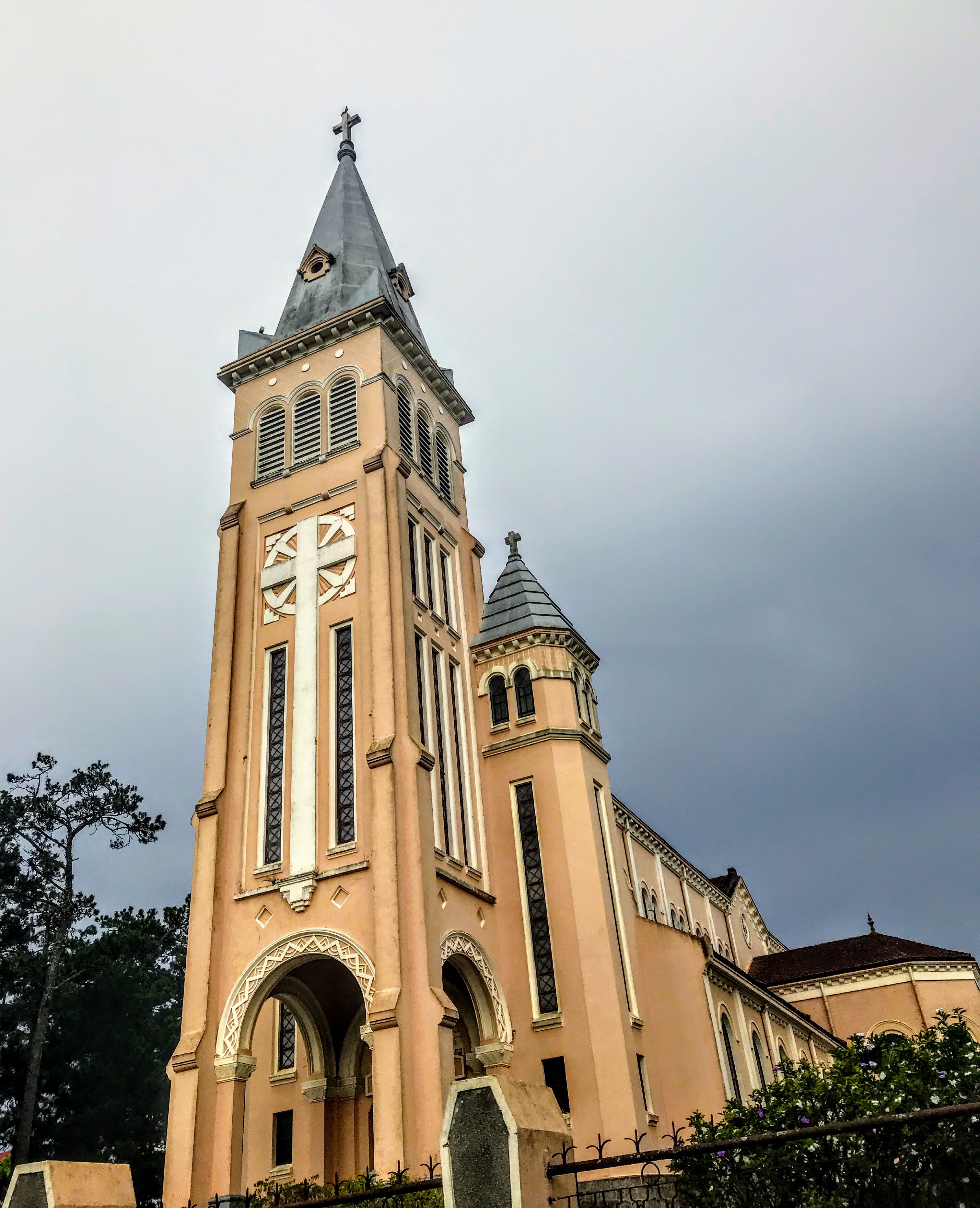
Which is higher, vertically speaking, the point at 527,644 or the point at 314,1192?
the point at 527,644

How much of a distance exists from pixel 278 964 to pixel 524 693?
8.74 m

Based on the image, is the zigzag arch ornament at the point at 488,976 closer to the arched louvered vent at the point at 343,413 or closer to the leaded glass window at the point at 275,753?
the leaded glass window at the point at 275,753

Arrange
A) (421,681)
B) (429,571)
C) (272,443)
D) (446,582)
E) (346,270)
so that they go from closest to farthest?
1. (421,681)
2. (429,571)
3. (446,582)
4. (272,443)
5. (346,270)

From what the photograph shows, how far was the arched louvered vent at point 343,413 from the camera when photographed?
1026 inches

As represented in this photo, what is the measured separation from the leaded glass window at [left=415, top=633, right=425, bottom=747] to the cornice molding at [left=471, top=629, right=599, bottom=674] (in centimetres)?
261

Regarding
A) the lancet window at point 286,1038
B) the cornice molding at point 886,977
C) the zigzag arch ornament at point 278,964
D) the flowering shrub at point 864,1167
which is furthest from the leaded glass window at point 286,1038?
the cornice molding at point 886,977

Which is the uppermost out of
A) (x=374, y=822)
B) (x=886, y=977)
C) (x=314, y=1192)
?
(x=886, y=977)

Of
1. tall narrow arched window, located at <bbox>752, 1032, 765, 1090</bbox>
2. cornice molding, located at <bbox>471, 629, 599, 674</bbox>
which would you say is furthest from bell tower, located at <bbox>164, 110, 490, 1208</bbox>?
tall narrow arched window, located at <bbox>752, 1032, 765, 1090</bbox>

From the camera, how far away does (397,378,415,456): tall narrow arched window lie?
87.4 ft

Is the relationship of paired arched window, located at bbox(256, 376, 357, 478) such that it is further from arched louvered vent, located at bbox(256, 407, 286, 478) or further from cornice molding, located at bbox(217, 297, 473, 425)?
cornice molding, located at bbox(217, 297, 473, 425)

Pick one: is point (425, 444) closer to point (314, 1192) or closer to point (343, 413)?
point (343, 413)

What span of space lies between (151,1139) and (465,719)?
760 inches

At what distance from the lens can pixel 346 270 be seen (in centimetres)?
3069

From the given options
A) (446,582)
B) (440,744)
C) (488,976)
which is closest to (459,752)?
(440,744)
